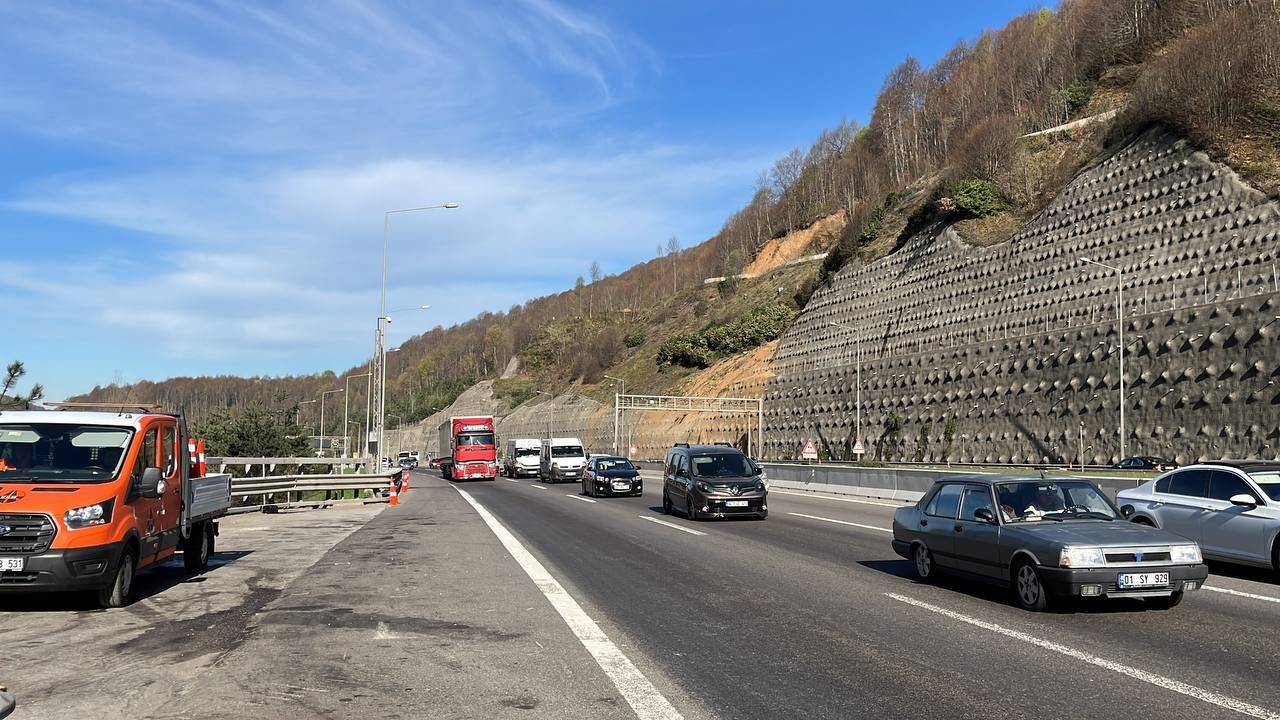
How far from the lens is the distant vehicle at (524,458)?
6019cm

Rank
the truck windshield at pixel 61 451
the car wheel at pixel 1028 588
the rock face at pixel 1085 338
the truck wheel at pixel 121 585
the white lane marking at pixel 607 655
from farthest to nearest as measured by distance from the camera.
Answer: the rock face at pixel 1085 338 → the truck windshield at pixel 61 451 → the truck wheel at pixel 121 585 → the car wheel at pixel 1028 588 → the white lane marking at pixel 607 655

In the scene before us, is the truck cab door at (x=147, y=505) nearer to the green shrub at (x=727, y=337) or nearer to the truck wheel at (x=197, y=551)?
the truck wheel at (x=197, y=551)

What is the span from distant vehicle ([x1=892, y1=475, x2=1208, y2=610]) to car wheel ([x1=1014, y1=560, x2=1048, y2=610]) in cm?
1

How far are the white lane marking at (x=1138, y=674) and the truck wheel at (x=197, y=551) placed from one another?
940 cm

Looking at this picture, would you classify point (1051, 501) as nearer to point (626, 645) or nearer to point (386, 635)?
point (626, 645)

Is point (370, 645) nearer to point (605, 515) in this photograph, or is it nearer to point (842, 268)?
point (605, 515)

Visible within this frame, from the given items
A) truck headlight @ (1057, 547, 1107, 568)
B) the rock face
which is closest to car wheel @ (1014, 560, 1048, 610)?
truck headlight @ (1057, 547, 1107, 568)

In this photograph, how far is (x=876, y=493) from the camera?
105ft

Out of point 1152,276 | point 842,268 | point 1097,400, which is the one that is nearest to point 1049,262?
point 1152,276

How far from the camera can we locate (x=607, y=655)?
25.7ft

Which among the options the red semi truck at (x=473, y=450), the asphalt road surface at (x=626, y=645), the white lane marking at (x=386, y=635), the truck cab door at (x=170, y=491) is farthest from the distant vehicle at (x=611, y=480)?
the white lane marking at (x=386, y=635)

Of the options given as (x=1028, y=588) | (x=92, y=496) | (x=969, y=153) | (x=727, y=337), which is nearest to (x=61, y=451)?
(x=92, y=496)

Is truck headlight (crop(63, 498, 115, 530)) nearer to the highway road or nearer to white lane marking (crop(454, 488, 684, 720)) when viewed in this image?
white lane marking (crop(454, 488, 684, 720))

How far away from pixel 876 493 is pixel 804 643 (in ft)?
81.2
